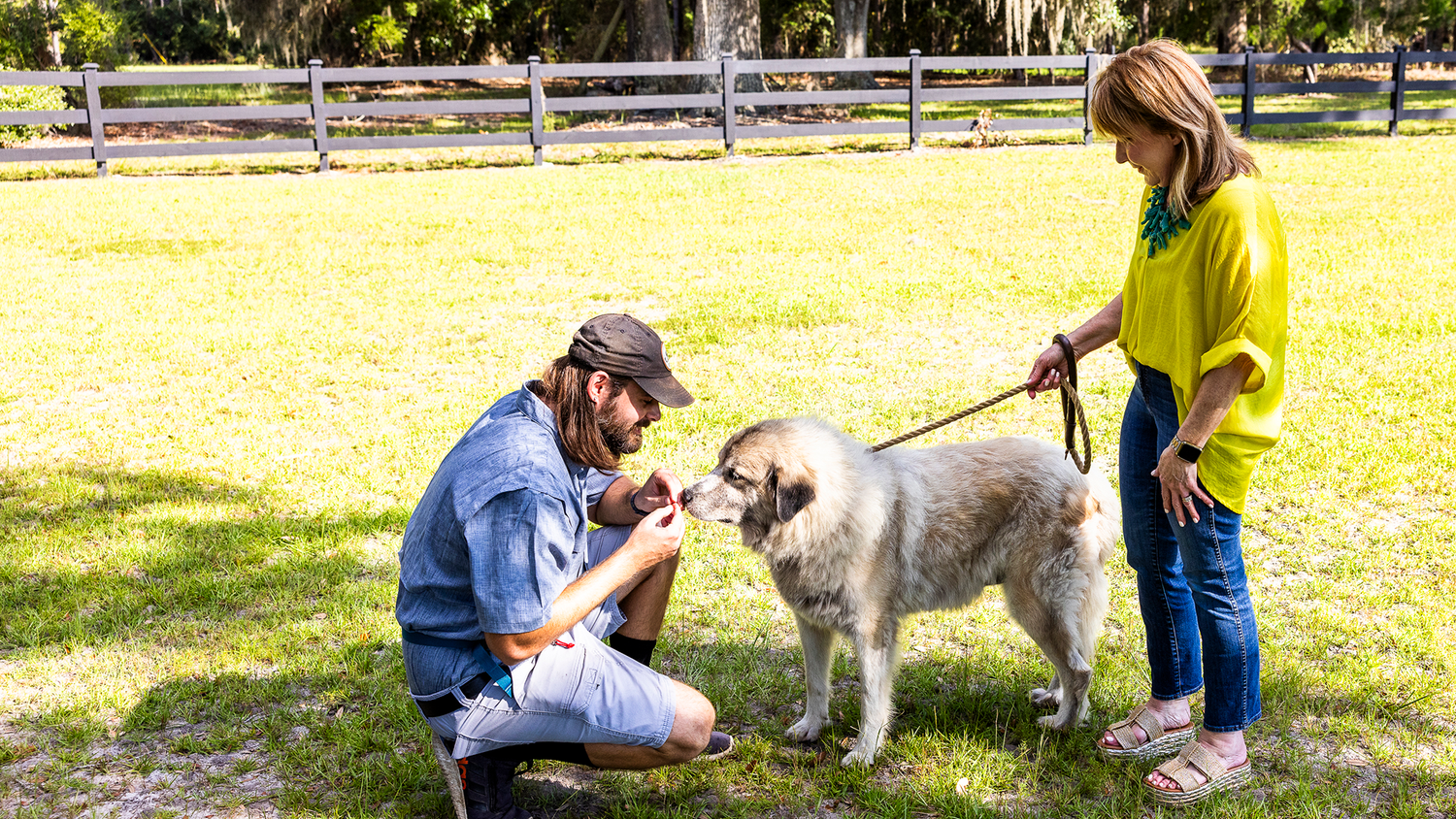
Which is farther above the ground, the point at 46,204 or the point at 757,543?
the point at 46,204

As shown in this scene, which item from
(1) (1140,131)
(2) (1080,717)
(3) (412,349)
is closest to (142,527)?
(3) (412,349)

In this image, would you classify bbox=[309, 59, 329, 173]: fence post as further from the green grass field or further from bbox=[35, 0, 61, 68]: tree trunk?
bbox=[35, 0, 61, 68]: tree trunk

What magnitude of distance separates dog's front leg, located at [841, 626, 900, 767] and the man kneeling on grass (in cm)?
63

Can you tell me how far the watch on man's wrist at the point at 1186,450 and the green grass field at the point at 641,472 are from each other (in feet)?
3.75

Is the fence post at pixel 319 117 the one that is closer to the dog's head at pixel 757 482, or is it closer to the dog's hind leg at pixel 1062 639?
the dog's head at pixel 757 482

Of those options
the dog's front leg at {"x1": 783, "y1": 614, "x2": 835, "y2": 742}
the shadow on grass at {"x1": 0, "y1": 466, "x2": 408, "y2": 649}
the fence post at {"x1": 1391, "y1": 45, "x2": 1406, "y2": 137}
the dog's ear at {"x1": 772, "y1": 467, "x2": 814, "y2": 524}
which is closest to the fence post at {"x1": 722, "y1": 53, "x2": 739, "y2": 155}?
the fence post at {"x1": 1391, "y1": 45, "x2": 1406, "y2": 137}

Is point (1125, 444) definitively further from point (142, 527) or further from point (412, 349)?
point (412, 349)

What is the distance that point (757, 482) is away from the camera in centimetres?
337

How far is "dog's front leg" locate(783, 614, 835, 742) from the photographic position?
3.63m

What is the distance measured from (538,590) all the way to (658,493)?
83 cm

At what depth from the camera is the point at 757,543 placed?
11.5ft

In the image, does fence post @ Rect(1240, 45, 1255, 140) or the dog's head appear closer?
the dog's head

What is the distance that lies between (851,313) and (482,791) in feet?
20.2

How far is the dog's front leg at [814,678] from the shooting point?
363cm
